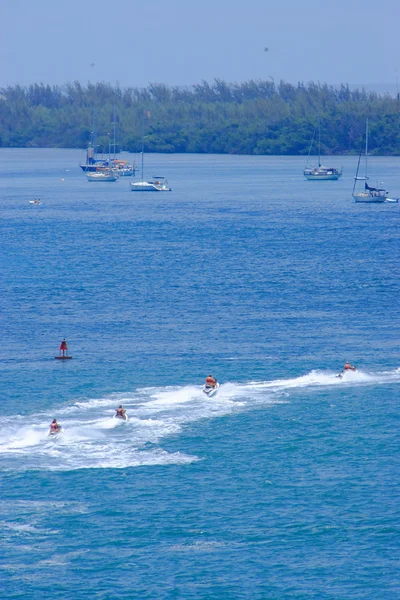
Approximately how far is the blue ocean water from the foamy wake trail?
148 millimetres

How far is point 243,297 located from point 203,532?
5510 cm

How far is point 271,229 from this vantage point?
16512 centimetres

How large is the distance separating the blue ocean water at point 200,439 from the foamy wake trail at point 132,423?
0.15 m

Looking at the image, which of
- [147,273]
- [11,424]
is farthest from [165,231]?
[11,424]

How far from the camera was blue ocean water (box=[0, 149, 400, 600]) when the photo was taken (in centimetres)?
4656

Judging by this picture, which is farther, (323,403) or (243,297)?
(243,297)

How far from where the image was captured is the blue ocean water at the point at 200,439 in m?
46.6

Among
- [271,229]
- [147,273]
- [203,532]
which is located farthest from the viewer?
[271,229]

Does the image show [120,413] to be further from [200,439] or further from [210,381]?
[210,381]

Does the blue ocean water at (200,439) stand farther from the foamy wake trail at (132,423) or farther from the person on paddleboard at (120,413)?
the person on paddleboard at (120,413)

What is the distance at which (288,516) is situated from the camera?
2010 inches

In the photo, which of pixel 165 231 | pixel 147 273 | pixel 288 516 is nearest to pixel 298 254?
pixel 147 273

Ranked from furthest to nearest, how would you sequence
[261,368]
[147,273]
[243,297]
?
[147,273], [243,297], [261,368]

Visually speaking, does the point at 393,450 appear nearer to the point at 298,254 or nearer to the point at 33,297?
the point at 33,297
